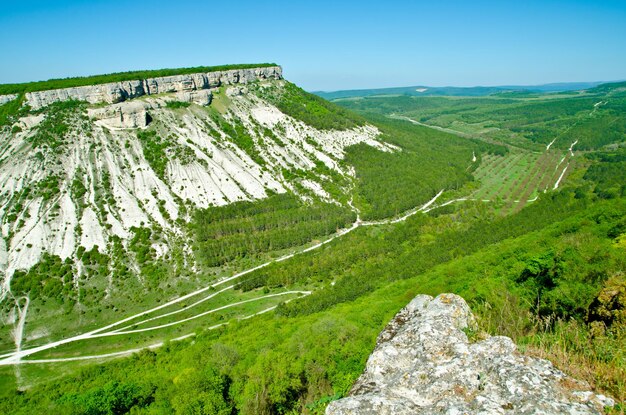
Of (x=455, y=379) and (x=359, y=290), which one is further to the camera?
(x=359, y=290)

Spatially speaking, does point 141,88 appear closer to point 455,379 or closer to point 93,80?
point 93,80

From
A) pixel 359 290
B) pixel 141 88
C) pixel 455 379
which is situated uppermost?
pixel 141 88

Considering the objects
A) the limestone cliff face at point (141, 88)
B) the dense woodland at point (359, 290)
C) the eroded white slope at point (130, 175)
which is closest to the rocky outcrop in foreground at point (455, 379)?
the dense woodland at point (359, 290)

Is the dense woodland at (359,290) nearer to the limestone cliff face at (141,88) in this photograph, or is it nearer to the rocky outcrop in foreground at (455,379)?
the rocky outcrop in foreground at (455,379)

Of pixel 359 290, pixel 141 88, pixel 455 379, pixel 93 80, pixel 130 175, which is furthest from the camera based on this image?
pixel 141 88

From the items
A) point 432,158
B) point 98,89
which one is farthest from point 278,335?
point 432,158

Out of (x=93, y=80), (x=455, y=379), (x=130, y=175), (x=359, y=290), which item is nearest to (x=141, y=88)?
(x=93, y=80)

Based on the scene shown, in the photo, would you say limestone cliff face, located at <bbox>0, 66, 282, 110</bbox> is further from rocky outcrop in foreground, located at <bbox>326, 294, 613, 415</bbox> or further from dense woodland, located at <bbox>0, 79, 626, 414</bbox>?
rocky outcrop in foreground, located at <bbox>326, 294, 613, 415</bbox>
